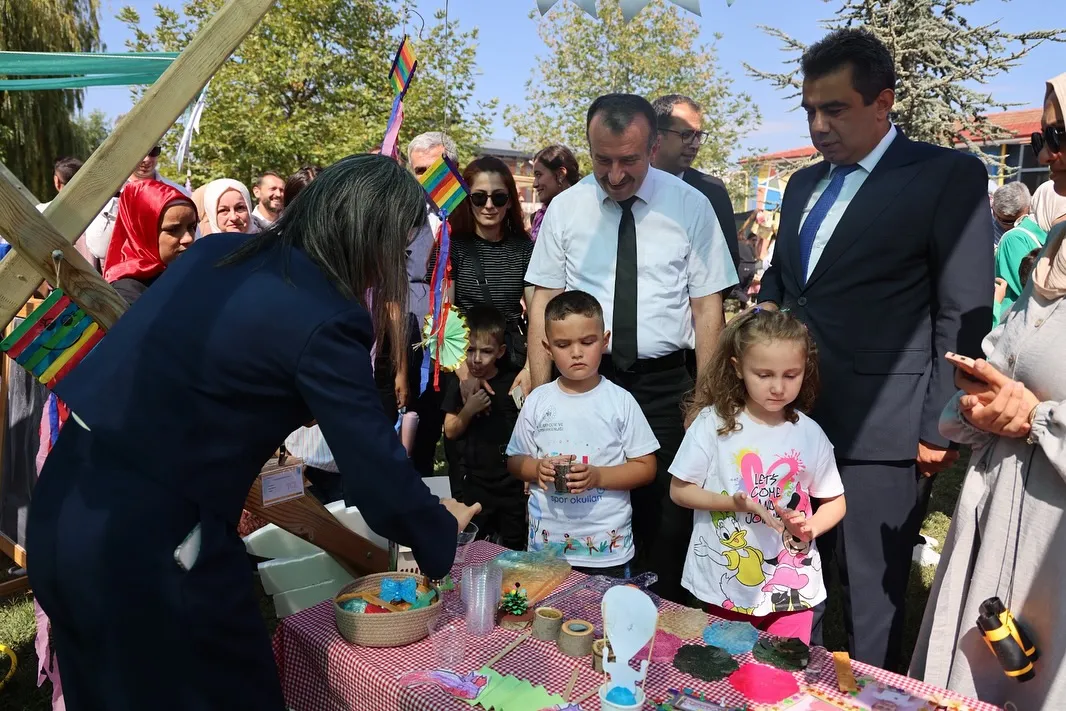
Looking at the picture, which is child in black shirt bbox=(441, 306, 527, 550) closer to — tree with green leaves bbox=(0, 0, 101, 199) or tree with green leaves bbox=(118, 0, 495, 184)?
tree with green leaves bbox=(118, 0, 495, 184)

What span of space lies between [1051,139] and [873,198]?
63 cm

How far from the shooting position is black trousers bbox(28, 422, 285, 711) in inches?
57.9

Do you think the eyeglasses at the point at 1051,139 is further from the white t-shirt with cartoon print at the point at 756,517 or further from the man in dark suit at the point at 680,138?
the man in dark suit at the point at 680,138

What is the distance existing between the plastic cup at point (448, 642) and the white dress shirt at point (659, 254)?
1366 mm

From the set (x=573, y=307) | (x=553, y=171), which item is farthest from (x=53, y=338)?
(x=553, y=171)

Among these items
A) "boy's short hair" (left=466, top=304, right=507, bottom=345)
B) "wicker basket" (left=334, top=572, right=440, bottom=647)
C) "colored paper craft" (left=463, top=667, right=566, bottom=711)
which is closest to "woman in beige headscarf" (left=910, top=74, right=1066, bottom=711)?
"colored paper craft" (left=463, top=667, right=566, bottom=711)

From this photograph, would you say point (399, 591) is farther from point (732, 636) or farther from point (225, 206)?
point (225, 206)

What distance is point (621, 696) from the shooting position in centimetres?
144

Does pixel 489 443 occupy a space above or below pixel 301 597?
above

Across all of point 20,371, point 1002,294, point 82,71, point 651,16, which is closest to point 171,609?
point 82,71

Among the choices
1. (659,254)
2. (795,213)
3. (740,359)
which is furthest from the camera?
(659,254)

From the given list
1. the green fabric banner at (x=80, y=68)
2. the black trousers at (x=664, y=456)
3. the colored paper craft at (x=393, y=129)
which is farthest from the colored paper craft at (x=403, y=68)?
the green fabric banner at (x=80, y=68)

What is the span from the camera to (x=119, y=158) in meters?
1.61

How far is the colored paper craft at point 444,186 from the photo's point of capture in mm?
3445
